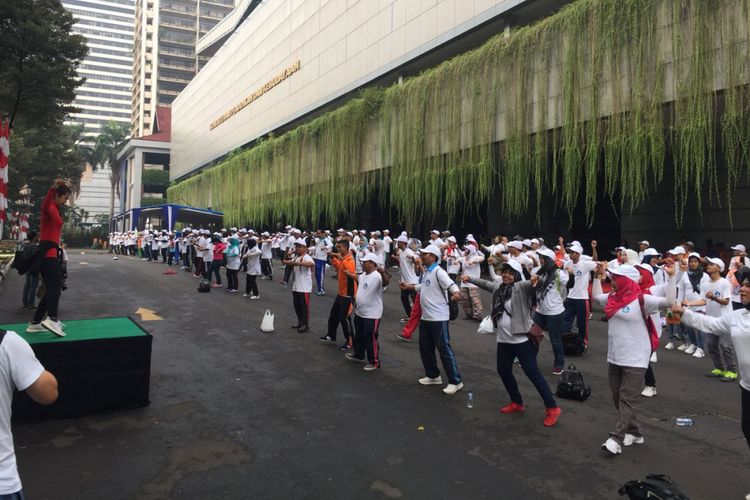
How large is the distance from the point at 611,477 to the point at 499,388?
2.51m

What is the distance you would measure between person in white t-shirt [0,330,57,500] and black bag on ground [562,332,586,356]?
26.3ft

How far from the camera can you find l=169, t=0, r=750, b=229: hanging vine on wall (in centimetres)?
1148

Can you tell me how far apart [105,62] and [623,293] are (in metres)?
181

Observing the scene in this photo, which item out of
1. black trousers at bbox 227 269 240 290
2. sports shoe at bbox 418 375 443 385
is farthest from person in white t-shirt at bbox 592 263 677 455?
black trousers at bbox 227 269 240 290

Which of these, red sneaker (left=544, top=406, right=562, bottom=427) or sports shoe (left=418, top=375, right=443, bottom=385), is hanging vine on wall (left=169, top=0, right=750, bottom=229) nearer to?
sports shoe (left=418, top=375, right=443, bottom=385)

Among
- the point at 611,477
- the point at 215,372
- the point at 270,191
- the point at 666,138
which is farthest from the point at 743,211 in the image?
the point at 270,191

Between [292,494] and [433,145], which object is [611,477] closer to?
[292,494]

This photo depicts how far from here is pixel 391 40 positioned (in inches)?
947

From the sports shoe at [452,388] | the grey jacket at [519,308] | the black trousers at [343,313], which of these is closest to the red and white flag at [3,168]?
the black trousers at [343,313]

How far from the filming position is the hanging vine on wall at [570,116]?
11.5m

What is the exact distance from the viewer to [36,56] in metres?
15.6

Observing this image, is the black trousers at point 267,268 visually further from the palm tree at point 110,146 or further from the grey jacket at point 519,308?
the palm tree at point 110,146

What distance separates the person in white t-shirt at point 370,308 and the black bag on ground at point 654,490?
436 centimetres

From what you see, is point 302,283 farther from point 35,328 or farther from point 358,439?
point 358,439
